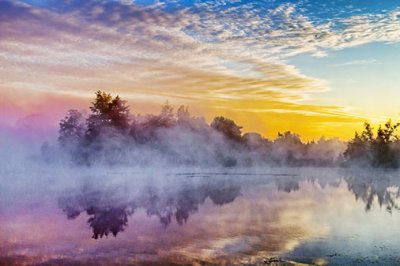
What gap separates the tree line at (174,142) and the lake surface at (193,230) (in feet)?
152

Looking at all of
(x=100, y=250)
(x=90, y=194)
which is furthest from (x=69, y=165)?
(x=100, y=250)

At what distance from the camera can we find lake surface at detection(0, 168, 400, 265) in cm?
2025

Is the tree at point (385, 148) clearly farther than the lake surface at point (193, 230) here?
Yes

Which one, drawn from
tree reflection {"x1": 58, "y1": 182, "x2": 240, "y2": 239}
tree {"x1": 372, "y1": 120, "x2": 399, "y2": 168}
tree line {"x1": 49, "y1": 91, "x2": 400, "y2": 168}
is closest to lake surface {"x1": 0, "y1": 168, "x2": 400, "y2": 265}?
tree reflection {"x1": 58, "y1": 182, "x2": 240, "y2": 239}

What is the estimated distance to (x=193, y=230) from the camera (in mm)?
27766

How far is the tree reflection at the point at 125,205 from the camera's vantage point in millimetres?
30703

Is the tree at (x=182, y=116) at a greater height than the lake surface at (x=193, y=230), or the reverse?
the tree at (x=182, y=116)

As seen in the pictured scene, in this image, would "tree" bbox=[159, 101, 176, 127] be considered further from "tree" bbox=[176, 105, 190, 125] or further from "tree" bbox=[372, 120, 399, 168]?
"tree" bbox=[372, 120, 399, 168]

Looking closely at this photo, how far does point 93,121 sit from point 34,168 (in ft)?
54.9

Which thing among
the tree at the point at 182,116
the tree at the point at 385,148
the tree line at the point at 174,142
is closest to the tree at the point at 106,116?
the tree line at the point at 174,142

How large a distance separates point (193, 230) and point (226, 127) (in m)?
112

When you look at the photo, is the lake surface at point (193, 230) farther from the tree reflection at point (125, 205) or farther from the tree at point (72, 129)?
the tree at point (72, 129)

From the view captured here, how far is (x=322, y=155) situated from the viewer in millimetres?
189125

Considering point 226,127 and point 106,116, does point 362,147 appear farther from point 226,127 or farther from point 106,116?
point 106,116
